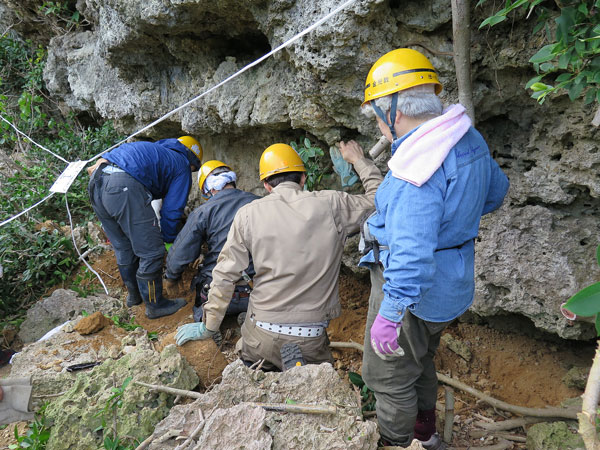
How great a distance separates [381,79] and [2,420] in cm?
296

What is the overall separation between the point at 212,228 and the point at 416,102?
2269 mm

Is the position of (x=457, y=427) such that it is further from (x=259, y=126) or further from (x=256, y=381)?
(x=259, y=126)

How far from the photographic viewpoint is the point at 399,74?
2051mm

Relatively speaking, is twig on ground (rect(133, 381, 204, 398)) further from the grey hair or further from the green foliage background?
the green foliage background

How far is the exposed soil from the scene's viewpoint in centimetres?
294

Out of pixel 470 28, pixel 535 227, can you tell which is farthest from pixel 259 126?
pixel 535 227

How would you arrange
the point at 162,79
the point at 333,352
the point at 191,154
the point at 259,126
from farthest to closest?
the point at 162,79, the point at 191,154, the point at 259,126, the point at 333,352

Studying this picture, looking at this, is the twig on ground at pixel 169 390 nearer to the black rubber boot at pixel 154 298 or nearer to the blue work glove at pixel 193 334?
the blue work glove at pixel 193 334

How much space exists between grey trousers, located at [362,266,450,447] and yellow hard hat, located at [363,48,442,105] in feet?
3.08

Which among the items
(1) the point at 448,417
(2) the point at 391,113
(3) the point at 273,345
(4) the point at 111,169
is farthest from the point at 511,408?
(4) the point at 111,169

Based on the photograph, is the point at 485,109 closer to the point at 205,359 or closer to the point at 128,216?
the point at 205,359

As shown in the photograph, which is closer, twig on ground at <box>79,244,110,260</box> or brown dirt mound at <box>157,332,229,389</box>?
brown dirt mound at <box>157,332,229,389</box>

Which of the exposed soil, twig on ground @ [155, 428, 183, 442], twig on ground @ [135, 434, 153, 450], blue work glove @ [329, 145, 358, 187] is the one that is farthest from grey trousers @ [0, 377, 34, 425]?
blue work glove @ [329, 145, 358, 187]

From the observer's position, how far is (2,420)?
98.9 inches
